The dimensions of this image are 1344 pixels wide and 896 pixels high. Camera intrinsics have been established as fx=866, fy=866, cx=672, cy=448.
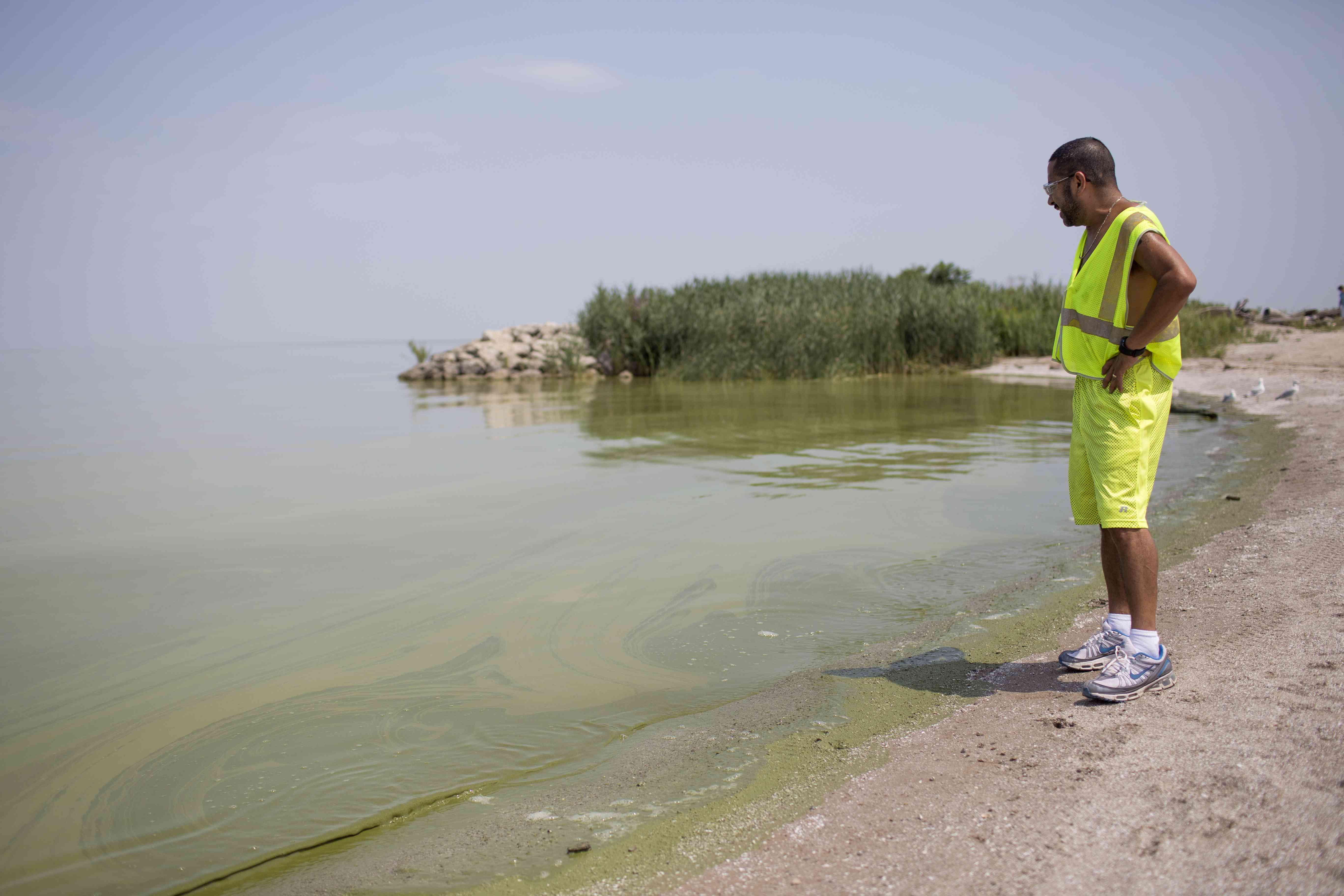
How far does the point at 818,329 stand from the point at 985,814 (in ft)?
64.2

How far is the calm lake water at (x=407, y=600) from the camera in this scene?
8.94ft

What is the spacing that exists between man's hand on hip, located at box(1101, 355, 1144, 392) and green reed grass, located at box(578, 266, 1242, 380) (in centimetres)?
1840

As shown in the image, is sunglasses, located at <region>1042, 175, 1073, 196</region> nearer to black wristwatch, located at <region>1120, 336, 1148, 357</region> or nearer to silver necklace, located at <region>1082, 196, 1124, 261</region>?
silver necklace, located at <region>1082, 196, 1124, 261</region>

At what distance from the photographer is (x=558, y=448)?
10.1 meters

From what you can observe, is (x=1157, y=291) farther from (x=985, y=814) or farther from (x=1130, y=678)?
(x=985, y=814)

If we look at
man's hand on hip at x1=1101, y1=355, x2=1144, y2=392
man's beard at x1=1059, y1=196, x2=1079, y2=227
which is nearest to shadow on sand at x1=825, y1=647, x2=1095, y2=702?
man's hand on hip at x1=1101, y1=355, x2=1144, y2=392

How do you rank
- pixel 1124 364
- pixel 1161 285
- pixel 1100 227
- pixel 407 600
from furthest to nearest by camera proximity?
pixel 407 600, pixel 1100 227, pixel 1124 364, pixel 1161 285

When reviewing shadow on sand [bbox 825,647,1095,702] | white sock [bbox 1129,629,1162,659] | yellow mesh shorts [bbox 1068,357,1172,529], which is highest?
yellow mesh shorts [bbox 1068,357,1172,529]

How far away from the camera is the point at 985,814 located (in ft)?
6.97

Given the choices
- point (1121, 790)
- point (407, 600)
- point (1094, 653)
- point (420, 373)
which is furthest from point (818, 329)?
point (1121, 790)

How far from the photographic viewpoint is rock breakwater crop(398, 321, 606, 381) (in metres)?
24.8

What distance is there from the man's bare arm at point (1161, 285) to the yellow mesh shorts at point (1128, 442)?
120mm

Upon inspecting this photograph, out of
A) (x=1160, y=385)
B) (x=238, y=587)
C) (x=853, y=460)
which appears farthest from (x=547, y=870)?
(x=853, y=460)

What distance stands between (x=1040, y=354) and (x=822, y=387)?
7953mm
